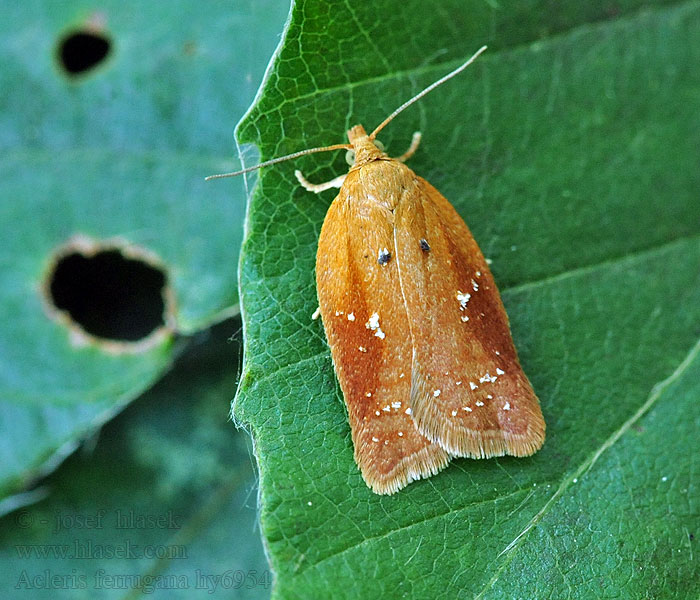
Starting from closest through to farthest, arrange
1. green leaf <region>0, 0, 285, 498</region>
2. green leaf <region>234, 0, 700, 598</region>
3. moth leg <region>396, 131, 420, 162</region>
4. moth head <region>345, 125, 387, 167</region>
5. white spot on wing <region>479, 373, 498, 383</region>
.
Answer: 1. green leaf <region>234, 0, 700, 598</region>
2. white spot on wing <region>479, 373, 498, 383</region>
3. moth head <region>345, 125, 387, 167</region>
4. moth leg <region>396, 131, 420, 162</region>
5. green leaf <region>0, 0, 285, 498</region>

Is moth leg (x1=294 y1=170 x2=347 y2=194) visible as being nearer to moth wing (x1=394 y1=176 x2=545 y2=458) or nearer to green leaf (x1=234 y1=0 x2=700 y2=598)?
green leaf (x1=234 y1=0 x2=700 y2=598)

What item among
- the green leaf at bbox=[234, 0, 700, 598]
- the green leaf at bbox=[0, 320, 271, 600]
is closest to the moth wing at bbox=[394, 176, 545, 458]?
the green leaf at bbox=[234, 0, 700, 598]

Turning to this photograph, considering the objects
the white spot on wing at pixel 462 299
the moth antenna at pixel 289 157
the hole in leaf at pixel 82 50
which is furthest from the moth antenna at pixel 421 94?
the hole in leaf at pixel 82 50

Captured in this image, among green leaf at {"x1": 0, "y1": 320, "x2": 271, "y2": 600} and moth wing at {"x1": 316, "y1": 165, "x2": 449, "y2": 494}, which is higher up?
moth wing at {"x1": 316, "y1": 165, "x2": 449, "y2": 494}

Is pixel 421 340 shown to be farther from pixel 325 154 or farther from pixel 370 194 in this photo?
pixel 325 154

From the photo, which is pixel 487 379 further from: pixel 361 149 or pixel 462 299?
pixel 361 149

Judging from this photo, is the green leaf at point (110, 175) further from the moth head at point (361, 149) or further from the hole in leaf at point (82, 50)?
the moth head at point (361, 149)
